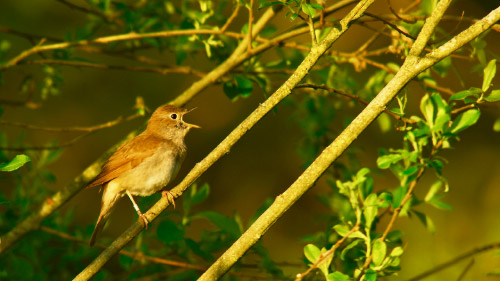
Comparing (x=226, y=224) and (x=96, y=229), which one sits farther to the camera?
(x=96, y=229)

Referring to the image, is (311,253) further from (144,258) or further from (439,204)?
(144,258)

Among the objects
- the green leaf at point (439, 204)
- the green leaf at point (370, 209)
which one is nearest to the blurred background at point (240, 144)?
the green leaf at point (439, 204)

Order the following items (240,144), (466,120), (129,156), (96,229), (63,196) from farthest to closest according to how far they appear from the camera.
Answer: (240,144) → (129,156) → (96,229) → (63,196) → (466,120)

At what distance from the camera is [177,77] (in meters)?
8.52

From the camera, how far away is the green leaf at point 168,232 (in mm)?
3773

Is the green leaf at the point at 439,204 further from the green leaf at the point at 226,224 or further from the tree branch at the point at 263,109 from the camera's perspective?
the tree branch at the point at 263,109

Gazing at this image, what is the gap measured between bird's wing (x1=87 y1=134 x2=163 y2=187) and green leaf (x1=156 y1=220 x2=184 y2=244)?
0.87 metres

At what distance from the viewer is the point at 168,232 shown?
3803 millimetres

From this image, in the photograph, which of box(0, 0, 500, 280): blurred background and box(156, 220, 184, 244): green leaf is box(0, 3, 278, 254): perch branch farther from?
box(0, 0, 500, 280): blurred background

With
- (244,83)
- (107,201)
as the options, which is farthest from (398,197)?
(107,201)

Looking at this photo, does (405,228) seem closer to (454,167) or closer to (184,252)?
(454,167)

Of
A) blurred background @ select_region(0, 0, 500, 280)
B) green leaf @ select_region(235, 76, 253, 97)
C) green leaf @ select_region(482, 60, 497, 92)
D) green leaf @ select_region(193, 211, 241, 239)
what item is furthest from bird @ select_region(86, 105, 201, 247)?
green leaf @ select_region(482, 60, 497, 92)

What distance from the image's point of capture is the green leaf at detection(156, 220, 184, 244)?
3773 mm

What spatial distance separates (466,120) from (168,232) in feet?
5.70
